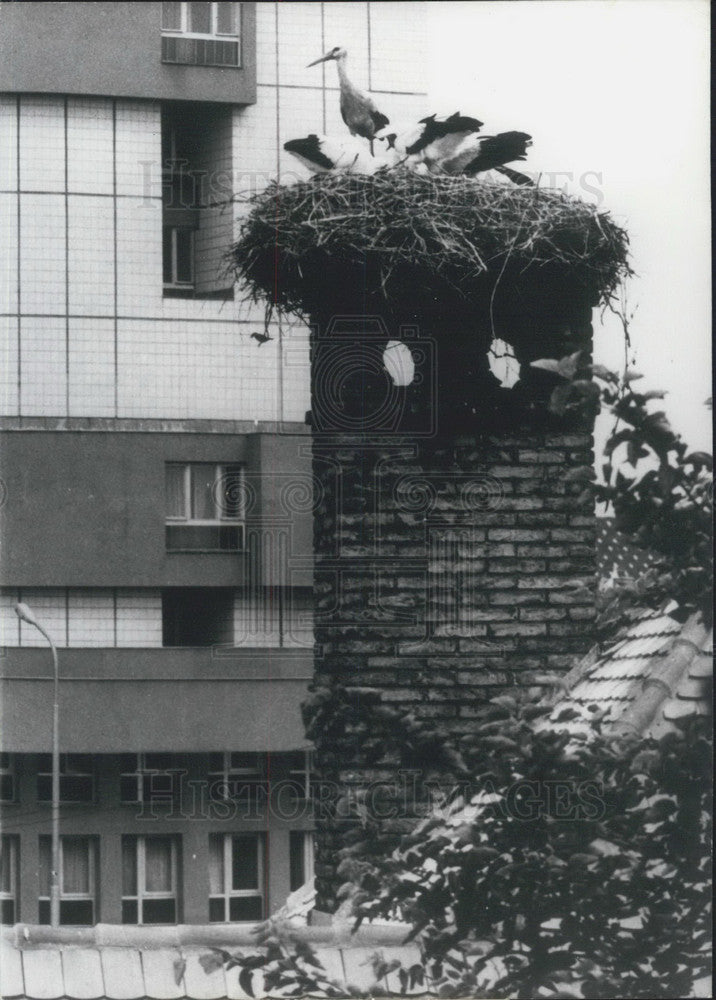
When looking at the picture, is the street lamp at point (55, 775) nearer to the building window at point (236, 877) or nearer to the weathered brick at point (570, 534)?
the building window at point (236, 877)

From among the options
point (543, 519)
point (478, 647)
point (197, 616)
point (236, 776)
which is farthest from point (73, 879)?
point (543, 519)

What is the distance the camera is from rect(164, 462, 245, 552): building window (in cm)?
395

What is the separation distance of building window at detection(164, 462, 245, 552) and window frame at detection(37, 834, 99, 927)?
866 mm

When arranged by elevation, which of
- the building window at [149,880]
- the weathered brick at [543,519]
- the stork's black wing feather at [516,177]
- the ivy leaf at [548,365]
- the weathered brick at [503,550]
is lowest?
the building window at [149,880]

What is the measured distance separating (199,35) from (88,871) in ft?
7.92

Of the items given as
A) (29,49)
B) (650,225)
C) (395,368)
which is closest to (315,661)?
(395,368)

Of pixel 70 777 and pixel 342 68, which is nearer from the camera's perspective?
pixel 70 777

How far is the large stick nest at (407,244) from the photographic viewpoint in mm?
3926

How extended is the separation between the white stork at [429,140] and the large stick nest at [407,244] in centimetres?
6

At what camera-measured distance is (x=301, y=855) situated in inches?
158

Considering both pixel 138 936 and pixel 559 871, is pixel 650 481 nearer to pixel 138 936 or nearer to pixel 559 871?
pixel 559 871

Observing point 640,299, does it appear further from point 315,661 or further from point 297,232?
point 315,661

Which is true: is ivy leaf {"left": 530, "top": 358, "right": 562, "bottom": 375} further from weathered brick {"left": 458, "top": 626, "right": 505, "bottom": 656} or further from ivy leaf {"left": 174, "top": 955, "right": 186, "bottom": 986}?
ivy leaf {"left": 174, "top": 955, "right": 186, "bottom": 986}

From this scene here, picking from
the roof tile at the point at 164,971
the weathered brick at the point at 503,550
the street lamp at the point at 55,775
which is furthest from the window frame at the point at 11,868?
the weathered brick at the point at 503,550
